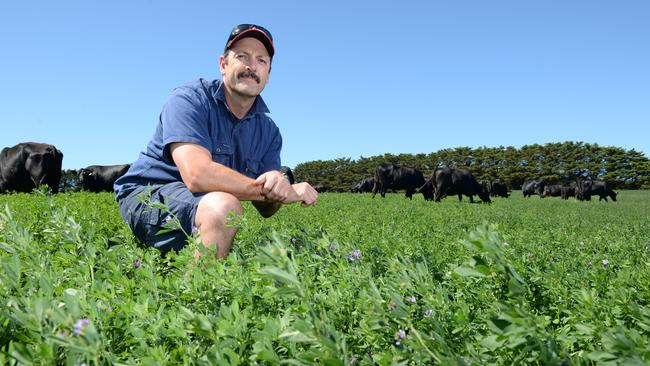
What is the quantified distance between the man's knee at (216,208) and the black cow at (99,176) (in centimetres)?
2852

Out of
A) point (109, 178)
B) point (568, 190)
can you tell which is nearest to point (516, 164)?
point (568, 190)

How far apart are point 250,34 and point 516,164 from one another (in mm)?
85679

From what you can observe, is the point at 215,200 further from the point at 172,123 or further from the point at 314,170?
the point at 314,170

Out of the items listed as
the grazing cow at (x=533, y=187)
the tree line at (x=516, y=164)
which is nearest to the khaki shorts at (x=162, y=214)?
the grazing cow at (x=533, y=187)

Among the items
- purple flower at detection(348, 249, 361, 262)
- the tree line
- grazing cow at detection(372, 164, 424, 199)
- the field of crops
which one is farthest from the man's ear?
the tree line

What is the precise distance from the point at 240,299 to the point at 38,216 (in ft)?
18.5

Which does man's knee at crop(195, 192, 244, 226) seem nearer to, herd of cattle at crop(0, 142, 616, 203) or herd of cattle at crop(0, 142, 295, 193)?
herd of cattle at crop(0, 142, 616, 203)

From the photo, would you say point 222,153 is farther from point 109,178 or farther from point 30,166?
point 109,178

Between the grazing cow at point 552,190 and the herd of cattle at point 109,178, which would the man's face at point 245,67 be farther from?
the grazing cow at point 552,190

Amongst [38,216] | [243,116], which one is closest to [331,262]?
[243,116]

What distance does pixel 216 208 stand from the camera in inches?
123

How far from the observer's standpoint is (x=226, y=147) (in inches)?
156

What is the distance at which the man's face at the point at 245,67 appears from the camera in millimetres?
3744

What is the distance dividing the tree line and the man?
2895 inches
